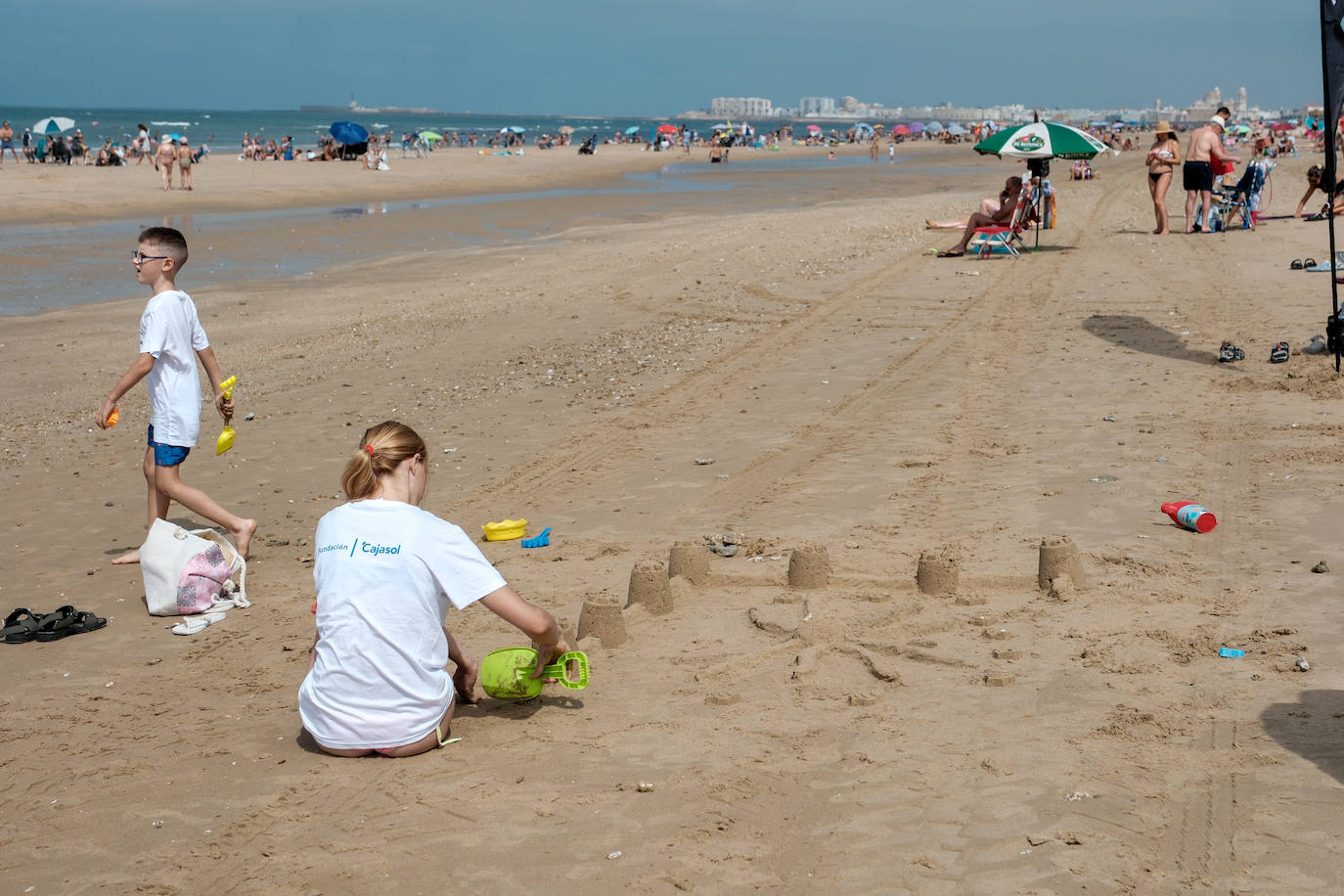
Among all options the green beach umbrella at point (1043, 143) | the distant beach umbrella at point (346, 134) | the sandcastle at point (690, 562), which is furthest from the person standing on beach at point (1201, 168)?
the distant beach umbrella at point (346, 134)

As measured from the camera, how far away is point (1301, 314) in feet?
38.4

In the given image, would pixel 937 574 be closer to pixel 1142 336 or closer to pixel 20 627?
pixel 20 627

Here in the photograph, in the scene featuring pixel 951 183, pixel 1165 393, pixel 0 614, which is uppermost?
pixel 951 183

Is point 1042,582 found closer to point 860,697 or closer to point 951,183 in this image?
point 860,697

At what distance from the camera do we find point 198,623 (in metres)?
5.77

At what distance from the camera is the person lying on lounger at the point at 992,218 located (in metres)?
16.7

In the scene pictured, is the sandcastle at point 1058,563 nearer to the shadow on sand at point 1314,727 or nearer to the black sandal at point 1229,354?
the shadow on sand at point 1314,727

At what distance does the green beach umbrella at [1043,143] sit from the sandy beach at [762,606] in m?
3.94

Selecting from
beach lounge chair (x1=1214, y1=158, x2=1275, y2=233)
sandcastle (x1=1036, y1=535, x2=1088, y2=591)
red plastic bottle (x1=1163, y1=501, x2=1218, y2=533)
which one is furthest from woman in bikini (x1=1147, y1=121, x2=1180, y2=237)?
sandcastle (x1=1036, y1=535, x2=1088, y2=591)

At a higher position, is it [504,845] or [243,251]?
Answer: [243,251]

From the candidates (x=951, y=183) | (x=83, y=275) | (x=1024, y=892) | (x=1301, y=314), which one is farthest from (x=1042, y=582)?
(x=951, y=183)

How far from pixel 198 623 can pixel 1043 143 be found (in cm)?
1439

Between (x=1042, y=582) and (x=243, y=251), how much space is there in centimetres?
→ 1866

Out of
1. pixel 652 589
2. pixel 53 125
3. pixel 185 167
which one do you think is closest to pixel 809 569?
pixel 652 589
